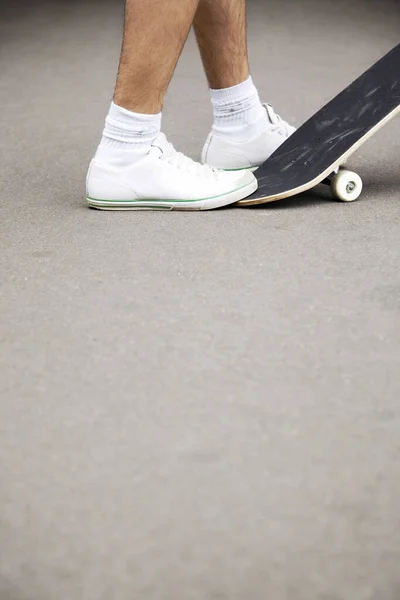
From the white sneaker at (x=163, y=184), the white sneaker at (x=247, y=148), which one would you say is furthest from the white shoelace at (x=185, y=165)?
the white sneaker at (x=247, y=148)

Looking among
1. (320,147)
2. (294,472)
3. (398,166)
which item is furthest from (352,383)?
(398,166)

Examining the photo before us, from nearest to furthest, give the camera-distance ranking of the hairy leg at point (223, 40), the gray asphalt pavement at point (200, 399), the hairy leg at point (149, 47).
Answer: the gray asphalt pavement at point (200, 399), the hairy leg at point (149, 47), the hairy leg at point (223, 40)

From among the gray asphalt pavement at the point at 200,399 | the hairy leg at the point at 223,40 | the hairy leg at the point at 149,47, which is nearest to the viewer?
the gray asphalt pavement at the point at 200,399

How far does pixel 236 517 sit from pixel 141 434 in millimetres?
171

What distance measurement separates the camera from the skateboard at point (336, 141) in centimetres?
168

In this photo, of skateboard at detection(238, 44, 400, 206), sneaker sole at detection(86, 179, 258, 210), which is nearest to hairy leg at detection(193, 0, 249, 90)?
skateboard at detection(238, 44, 400, 206)

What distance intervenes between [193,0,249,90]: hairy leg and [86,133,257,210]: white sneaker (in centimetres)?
30

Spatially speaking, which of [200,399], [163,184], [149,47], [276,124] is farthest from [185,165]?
[200,399]

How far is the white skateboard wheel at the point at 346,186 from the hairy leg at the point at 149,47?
378 mm

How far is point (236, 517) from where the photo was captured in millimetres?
832

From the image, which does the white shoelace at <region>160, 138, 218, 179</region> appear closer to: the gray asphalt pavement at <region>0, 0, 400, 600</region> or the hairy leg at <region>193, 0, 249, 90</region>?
the gray asphalt pavement at <region>0, 0, 400, 600</region>

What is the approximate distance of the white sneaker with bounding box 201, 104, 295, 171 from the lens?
1934mm

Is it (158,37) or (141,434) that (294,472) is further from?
(158,37)

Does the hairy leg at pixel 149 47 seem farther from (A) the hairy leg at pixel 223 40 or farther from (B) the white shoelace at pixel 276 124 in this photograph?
(B) the white shoelace at pixel 276 124
